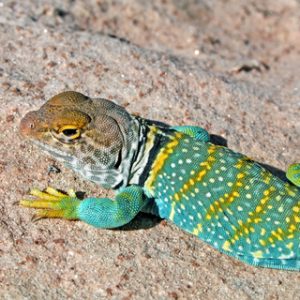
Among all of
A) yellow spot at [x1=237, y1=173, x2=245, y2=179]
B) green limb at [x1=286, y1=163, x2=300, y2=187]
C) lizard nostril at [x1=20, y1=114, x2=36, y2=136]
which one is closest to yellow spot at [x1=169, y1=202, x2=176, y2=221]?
yellow spot at [x1=237, y1=173, x2=245, y2=179]

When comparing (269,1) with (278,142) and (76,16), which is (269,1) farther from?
(278,142)

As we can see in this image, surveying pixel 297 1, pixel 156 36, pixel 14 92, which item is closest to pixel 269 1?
pixel 297 1

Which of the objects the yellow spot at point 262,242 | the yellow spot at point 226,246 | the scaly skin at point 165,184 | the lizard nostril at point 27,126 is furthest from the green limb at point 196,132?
the lizard nostril at point 27,126

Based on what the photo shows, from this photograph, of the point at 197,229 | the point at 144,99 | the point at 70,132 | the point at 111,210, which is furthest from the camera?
the point at 144,99

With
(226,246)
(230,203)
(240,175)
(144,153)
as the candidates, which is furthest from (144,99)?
(226,246)

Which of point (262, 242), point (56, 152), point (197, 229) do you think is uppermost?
point (56, 152)

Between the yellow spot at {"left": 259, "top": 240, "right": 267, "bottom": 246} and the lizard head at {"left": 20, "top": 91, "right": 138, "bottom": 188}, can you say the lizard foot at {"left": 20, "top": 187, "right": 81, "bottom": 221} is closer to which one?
the lizard head at {"left": 20, "top": 91, "right": 138, "bottom": 188}

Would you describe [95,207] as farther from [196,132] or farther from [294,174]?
[294,174]
